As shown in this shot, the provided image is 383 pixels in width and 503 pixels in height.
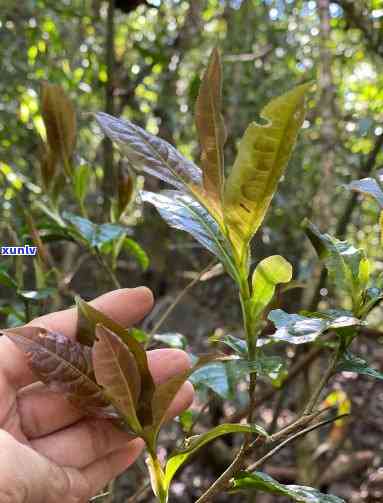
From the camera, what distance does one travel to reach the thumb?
72 centimetres

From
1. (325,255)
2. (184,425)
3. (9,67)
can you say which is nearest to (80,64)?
(9,67)

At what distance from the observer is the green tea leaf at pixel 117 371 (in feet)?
2.03

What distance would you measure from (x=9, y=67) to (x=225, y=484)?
190 centimetres

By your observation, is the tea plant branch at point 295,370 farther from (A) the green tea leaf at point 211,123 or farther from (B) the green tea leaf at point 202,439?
(A) the green tea leaf at point 211,123

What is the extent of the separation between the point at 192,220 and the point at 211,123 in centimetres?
15

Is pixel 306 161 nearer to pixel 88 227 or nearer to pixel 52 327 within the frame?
pixel 88 227

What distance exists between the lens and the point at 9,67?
2.16 meters

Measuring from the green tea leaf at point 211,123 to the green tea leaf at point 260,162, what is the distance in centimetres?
2

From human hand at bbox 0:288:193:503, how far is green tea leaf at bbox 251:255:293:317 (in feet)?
0.77

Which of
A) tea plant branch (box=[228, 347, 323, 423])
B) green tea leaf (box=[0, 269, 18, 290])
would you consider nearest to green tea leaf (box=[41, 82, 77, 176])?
green tea leaf (box=[0, 269, 18, 290])

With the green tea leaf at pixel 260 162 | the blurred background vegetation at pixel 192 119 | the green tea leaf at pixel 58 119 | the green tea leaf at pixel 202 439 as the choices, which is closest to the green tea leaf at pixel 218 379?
the green tea leaf at pixel 202 439

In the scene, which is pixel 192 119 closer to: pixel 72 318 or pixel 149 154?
pixel 72 318

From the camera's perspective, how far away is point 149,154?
25.2 inches

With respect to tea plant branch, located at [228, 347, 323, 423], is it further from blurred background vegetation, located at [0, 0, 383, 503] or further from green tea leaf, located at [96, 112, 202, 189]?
green tea leaf, located at [96, 112, 202, 189]
